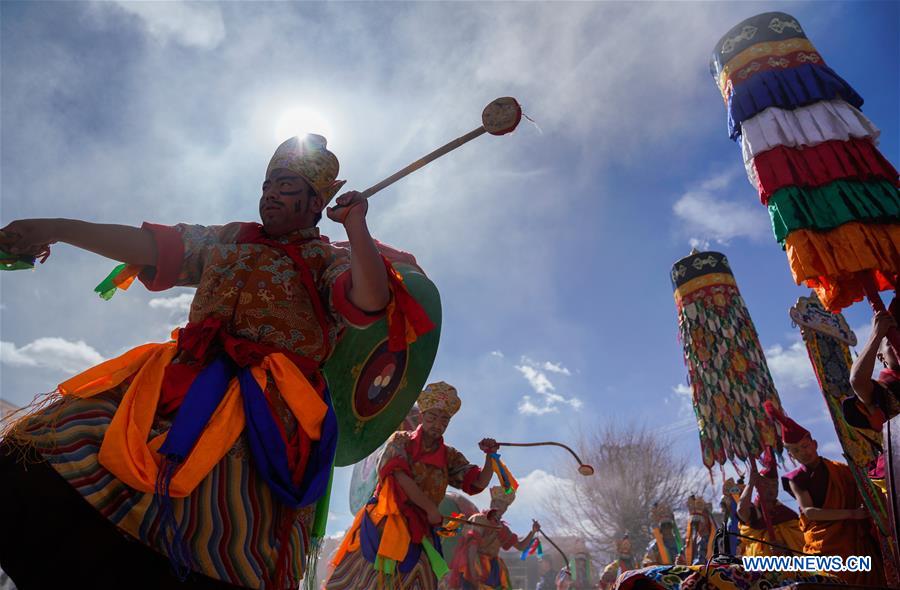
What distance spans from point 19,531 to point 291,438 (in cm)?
67

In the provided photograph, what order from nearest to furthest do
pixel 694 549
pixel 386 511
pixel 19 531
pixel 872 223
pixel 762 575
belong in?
pixel 19 531
pixel 762 575
pixel 872 223
pixel 386 511
pixel 694 549

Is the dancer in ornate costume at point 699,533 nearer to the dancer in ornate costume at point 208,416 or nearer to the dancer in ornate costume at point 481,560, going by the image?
the dancer in ornate costume at point 481,560

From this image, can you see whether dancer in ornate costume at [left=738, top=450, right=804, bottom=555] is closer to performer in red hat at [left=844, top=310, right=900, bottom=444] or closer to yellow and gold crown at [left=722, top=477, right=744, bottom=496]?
yellow and gold crown at [left=722, top=477, right=744, bottom=496]

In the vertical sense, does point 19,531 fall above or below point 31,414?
below

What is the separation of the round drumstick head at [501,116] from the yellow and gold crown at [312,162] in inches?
24.8

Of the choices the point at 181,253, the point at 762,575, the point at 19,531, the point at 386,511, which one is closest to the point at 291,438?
the point at 19,531

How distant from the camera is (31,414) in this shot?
58.9 inches

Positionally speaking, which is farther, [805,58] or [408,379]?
[805,58]

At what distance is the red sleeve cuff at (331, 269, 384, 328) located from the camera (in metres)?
1.85

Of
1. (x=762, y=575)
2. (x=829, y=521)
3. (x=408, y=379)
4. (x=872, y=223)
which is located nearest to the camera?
(x=762, y=575)

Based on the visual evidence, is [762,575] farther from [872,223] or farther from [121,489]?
[872,223]

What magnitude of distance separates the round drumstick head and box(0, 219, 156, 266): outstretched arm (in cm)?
132

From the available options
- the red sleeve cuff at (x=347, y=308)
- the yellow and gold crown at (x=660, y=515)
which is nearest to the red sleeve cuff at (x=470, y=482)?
the red sleeve cuff at (x=347, y=308)

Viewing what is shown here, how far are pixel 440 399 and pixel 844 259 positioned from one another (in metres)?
2.95
